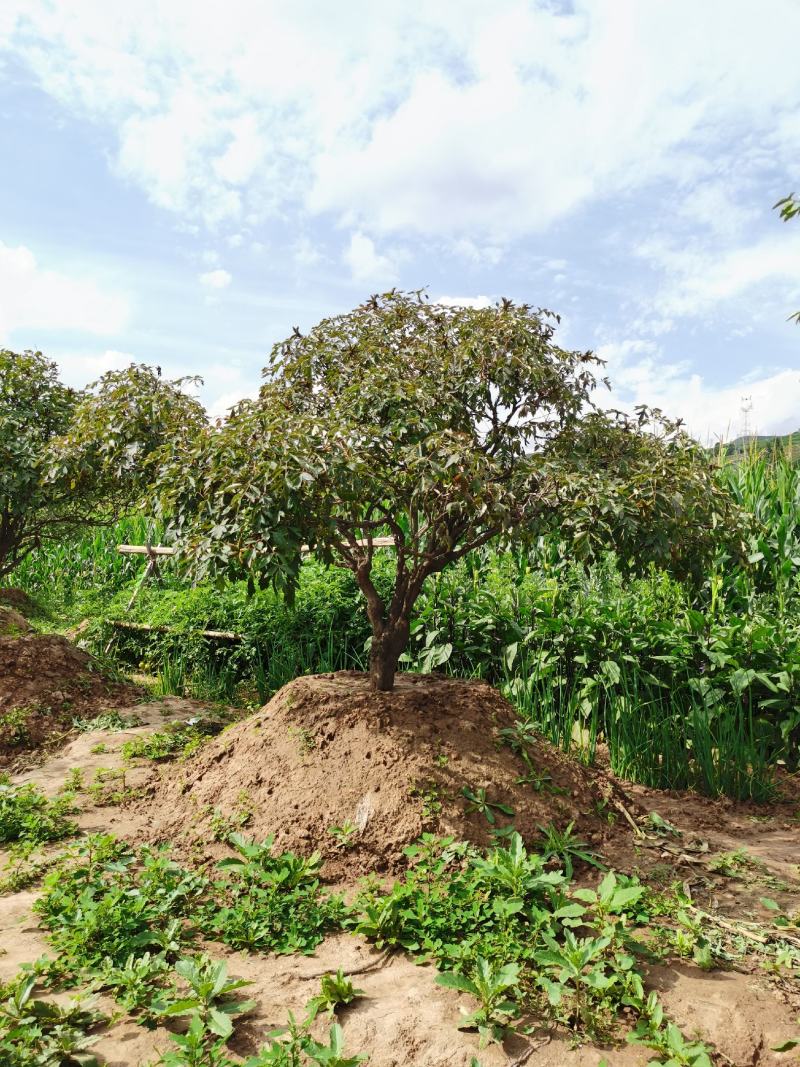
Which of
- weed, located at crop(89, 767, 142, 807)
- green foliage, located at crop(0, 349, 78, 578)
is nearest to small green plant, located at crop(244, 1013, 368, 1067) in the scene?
weed, located at crop(89, 767, 142, 807)

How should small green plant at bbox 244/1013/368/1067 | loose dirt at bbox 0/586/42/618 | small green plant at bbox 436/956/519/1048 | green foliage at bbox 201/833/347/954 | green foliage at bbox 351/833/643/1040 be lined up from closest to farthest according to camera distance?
small green plant at bbox 244/1013/368/1067
small green plant at bbox 436/956/519/1048
green foliage at bbox 351/833/643/1040
green foliage at bbox 201/833/347/954
loose dirt at bbox 0/586/42/618

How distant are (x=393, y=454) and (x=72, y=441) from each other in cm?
325

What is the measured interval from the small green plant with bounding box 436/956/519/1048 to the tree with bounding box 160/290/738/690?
1654 mm

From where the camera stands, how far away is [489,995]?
259cm

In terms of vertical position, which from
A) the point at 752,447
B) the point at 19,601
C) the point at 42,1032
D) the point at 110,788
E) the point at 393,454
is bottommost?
the point at 42,1032

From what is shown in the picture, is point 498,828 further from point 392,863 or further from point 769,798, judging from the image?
point 769,798

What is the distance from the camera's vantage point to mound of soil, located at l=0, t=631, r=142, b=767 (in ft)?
19.6

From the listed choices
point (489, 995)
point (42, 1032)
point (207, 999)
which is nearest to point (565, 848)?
point (489, 995)

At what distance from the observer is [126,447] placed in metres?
5.73

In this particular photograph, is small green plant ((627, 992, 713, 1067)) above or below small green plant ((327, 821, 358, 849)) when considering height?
below

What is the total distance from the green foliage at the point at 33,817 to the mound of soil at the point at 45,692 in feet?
3.80

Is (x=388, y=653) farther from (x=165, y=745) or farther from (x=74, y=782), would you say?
(x=74, y=782)

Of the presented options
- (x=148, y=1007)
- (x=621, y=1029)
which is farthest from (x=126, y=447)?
(x=621, y=1029)

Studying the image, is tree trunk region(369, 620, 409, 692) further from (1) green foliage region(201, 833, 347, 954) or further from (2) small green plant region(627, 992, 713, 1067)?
(2) small green plant region(627, 992, 713, 1067)
